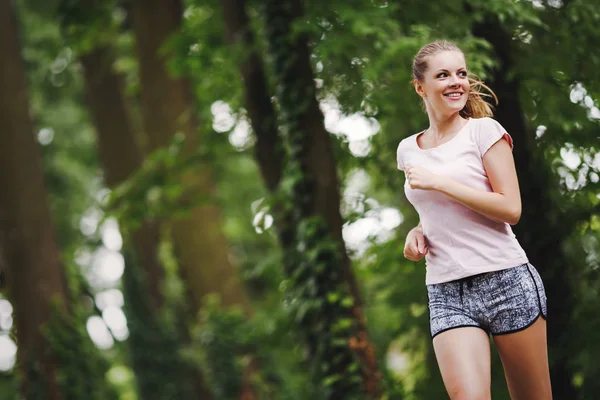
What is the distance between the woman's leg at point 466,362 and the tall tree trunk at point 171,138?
1011cm

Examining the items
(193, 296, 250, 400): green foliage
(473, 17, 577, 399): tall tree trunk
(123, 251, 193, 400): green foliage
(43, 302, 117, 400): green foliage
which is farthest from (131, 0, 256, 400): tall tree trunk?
(473, 17, 577, 399): tall tree trunk

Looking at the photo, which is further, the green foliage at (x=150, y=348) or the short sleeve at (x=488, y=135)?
the green foliage at (x=150, y=348)

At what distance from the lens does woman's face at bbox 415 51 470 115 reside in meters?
3.38

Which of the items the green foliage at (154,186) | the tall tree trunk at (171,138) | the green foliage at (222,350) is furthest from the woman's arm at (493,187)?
the tall tree trunk at (171,138)

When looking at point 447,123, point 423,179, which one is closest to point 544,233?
point 447,123

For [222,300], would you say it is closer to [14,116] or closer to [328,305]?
[14,116]

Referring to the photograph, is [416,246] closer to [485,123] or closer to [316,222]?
[485,123]

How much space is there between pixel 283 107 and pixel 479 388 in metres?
5.41

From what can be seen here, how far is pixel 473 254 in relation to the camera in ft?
10.8

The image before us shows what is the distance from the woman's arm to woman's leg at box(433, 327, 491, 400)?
18.5 inches

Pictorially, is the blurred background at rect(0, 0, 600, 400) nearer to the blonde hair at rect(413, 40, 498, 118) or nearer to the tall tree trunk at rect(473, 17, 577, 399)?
the tall tree trunk at rect(473, 17, 577, 399)

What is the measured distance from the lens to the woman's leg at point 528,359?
3.27 m

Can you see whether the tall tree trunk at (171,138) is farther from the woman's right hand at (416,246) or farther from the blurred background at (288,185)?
the woman's right hand at (416,246)

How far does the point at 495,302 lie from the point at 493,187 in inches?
17.7
